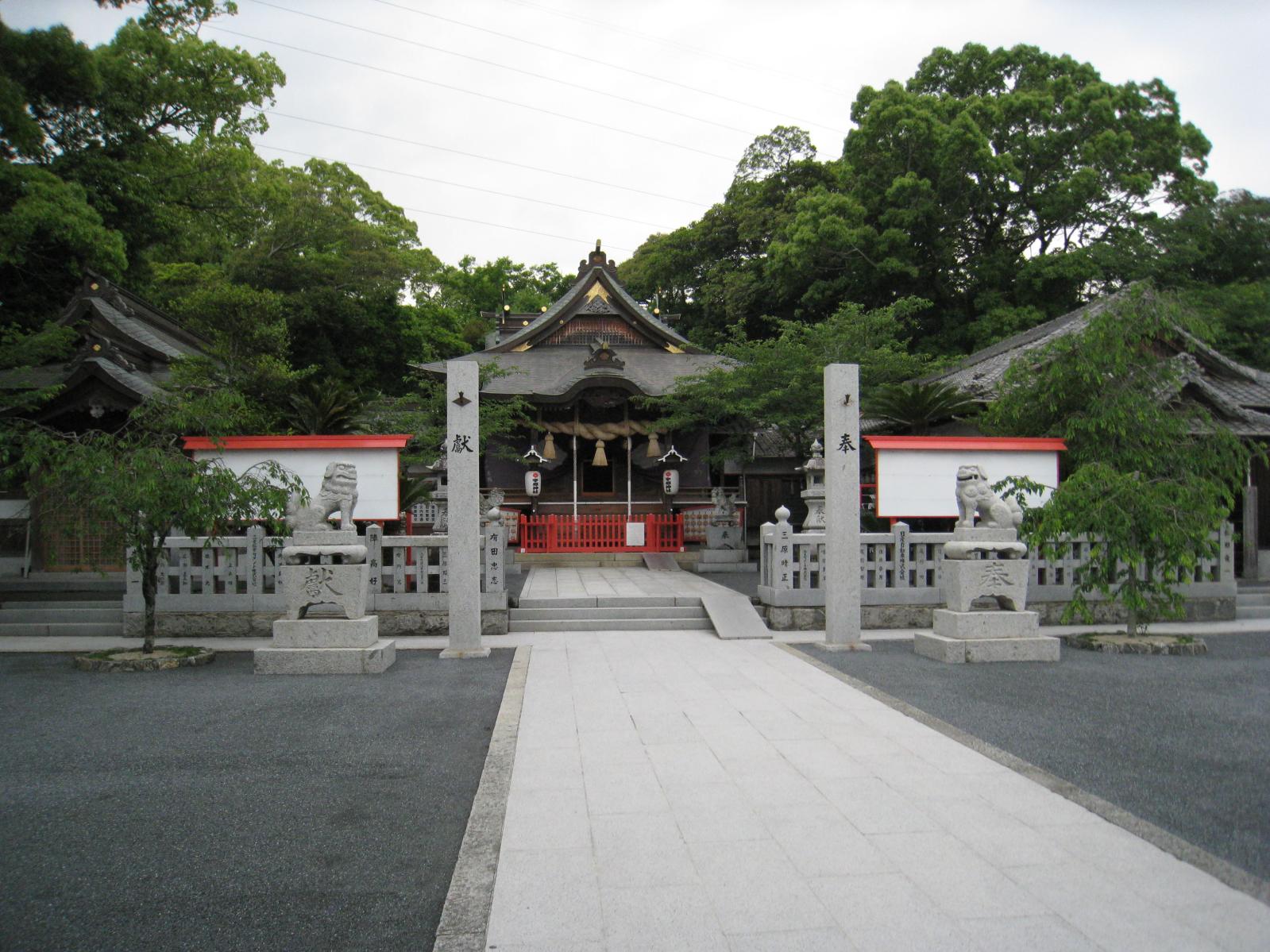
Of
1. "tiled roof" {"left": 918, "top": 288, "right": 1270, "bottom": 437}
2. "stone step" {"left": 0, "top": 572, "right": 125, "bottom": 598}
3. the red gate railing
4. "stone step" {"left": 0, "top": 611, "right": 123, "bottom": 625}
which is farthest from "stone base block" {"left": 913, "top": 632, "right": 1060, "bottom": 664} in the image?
"stone step" {"left": 0, "top": 572, "right": 125, "bottom": 598}

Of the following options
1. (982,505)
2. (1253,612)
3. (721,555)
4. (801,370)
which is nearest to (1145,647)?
(982,505)

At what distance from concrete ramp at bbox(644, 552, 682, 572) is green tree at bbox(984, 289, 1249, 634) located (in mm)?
7524

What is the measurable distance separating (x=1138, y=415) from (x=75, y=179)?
18.6 metres

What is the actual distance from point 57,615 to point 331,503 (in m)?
5.34

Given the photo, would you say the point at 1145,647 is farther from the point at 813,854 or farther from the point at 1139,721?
the point at 813,854

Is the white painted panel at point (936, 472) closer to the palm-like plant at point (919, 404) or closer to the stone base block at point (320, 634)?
the palm-like plant at point (919, 404)

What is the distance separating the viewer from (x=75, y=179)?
15430 millimetres

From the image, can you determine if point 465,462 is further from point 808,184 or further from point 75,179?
point 808,184

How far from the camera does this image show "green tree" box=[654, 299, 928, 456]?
15.7 metres

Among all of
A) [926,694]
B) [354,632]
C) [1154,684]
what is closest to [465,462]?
[354,632]

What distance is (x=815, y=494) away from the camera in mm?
14062

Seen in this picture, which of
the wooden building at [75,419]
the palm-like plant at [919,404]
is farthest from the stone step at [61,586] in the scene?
the palm-like plant at [919,404]

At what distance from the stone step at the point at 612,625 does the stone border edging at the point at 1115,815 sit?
15.1 ft

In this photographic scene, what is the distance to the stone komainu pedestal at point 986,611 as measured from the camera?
8.20 metres
